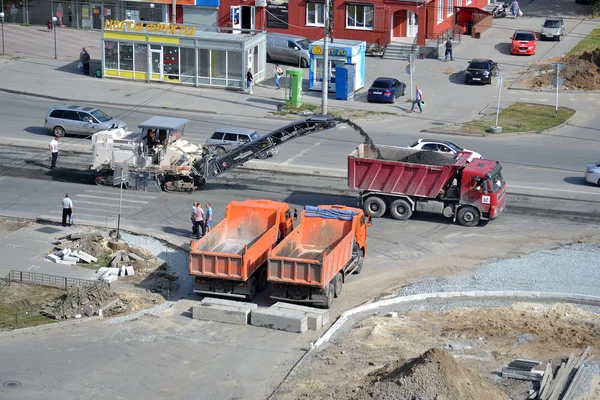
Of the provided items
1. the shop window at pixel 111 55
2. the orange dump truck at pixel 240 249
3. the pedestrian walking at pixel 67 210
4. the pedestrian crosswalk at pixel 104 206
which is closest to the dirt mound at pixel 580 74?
the shop window at pixel 111 55

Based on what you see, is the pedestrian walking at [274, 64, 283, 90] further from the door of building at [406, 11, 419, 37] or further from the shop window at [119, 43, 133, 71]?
the door of building at [406, 11, 419, 37]

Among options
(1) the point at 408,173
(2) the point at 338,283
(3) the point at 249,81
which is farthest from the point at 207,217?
(3) the point at 249,81

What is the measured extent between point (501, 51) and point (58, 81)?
2809 cm

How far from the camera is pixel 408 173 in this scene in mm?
34625

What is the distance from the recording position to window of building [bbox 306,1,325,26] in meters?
63.8

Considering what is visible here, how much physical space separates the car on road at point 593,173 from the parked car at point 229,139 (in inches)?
511

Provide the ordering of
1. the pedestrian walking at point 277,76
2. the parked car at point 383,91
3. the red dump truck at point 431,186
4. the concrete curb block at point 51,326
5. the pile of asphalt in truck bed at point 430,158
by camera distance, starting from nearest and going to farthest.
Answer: the concrete curb block at point 51,326, the red dump truck at point 431,186, the pile of asphalt in truck bed at point 430,158, the parked car at point 383,91, the pedestrian walking at point 277,76

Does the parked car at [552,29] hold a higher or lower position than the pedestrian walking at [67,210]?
higher

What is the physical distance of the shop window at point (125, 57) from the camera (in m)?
56.7

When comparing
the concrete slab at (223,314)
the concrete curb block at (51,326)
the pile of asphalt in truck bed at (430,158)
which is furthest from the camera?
the pile of asphalt in truck bed at (430,158)

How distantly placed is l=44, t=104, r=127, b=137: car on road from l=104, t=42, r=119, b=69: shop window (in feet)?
39.3

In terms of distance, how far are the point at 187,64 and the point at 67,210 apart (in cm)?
2390

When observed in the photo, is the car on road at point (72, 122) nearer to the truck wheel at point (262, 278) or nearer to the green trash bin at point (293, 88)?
the green trash bin at point (293, 88)

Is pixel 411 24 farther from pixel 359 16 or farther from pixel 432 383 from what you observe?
pixel 432 383
